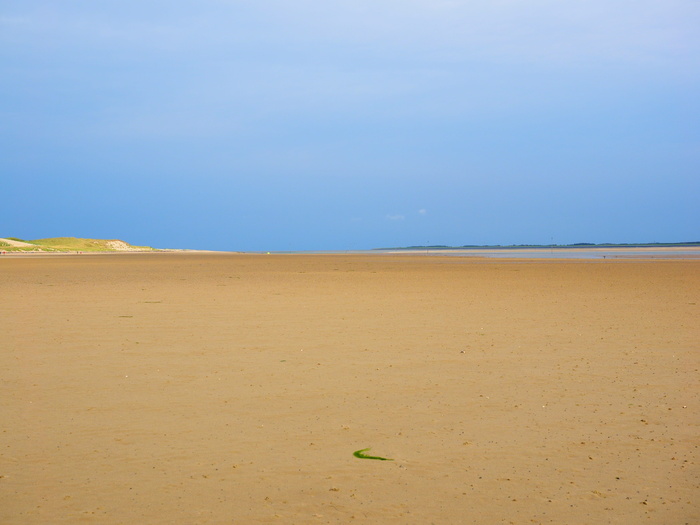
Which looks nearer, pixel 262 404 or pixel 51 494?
pixel 51 494

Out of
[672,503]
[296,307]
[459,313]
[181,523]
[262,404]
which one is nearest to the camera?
[181,523]

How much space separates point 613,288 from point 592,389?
38.5 feet

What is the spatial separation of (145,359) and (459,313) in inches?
236

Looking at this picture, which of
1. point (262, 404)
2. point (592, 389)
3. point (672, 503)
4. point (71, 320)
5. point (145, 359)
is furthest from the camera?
point (71, 320)

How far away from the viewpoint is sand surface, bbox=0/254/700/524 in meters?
3.68

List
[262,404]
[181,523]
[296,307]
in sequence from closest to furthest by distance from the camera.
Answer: [181,523], [262,404], [296,307]

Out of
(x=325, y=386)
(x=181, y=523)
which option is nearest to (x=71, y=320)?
(x=325, y=386)

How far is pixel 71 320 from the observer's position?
10820 mm

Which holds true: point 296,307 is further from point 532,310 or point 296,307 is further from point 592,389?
point 592,389

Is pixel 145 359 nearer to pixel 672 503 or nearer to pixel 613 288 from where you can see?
pixel 672 503

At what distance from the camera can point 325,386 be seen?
6262mm

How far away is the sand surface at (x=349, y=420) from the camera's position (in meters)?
3.68

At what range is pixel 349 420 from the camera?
5.17m

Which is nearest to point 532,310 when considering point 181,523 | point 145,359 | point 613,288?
point 613,288
